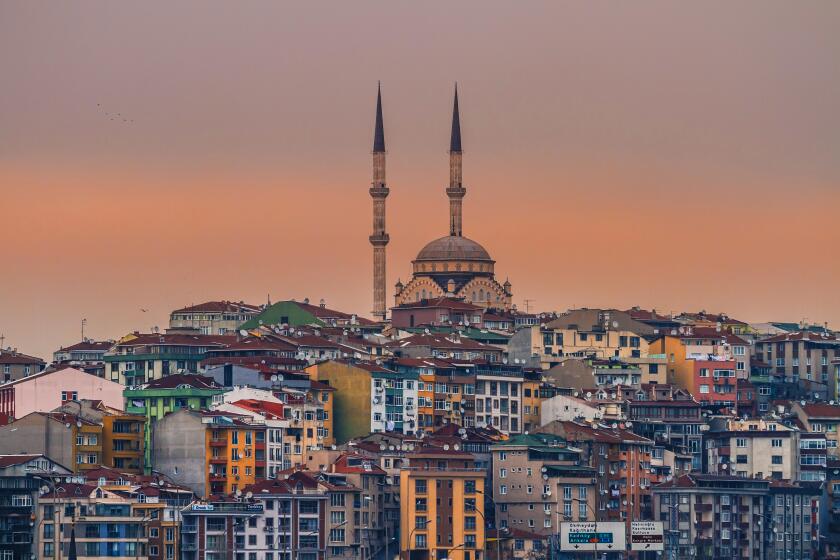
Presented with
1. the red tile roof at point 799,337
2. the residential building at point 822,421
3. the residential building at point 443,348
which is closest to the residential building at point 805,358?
the red tile roof at point 799,337

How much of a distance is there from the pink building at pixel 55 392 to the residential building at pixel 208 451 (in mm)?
9673

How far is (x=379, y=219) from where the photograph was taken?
165750 millimetres

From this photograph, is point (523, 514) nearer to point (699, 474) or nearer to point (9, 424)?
point (699, 474)

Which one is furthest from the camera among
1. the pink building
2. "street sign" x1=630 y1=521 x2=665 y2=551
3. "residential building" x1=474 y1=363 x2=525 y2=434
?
"residential building" x1=474 y1=363 x2=525 y2=434

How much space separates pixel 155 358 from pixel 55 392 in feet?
33.1

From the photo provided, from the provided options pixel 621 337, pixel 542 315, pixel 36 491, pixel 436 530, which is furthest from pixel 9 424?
pixel 542 315

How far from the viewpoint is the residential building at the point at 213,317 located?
162 m

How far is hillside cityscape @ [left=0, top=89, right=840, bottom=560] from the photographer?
115250mm

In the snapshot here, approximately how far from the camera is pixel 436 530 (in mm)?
117438

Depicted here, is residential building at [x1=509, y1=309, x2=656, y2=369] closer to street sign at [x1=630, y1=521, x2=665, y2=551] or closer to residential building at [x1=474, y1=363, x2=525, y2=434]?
residential building at [x1=474, y1=363, x2=525, y2=434]

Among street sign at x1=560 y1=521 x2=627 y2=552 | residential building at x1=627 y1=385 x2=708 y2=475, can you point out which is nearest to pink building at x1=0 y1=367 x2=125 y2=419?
residential building at x1=627 y1=385 x2=708 y2=475

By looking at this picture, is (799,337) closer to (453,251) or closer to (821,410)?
(821,410)

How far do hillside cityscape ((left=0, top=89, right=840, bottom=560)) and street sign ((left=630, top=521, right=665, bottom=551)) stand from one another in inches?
3.2

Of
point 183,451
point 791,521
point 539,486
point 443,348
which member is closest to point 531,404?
point 443,348
